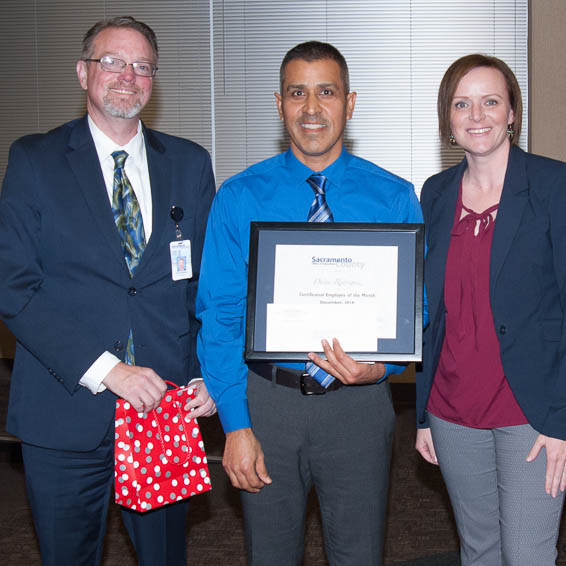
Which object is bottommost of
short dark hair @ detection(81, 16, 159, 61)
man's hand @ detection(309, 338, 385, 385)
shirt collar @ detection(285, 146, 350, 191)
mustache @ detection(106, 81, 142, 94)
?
man's hand @ detection(309, 338, 385, 385)

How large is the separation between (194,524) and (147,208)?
217 cm

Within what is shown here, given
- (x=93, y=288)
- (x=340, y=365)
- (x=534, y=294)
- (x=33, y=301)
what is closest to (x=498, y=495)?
(x=534, y=294)

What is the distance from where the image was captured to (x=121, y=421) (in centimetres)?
208

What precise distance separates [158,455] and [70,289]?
58cm

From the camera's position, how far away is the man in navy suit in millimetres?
2098

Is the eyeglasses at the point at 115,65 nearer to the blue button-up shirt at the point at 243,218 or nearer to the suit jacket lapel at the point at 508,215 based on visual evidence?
the blue button-up shirt at the point at 243,218

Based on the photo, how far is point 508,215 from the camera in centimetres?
214

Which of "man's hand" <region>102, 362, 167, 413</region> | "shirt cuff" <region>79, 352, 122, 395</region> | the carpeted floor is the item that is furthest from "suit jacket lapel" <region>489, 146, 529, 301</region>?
the carpeted floor

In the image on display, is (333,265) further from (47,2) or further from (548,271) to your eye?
(47,2)

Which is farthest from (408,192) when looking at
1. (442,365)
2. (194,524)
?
(194,524)

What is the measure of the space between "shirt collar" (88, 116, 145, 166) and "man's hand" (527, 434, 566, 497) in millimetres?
1552

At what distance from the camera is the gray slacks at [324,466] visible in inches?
81.7

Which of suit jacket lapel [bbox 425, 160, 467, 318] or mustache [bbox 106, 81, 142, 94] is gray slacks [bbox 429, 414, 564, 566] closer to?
suit jacket lapel [bbox 425, 160, 467, 318]

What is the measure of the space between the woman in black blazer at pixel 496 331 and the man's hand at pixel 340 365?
41 cm
